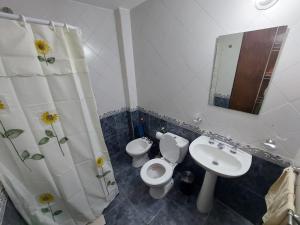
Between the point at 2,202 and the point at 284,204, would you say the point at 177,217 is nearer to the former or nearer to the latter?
the point at 284,204

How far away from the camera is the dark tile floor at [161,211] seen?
1441mm

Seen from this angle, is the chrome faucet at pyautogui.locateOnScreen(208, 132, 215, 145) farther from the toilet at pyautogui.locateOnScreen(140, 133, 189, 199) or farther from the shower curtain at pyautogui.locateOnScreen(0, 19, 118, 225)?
the shower curtain at pyautogui.locateOnScreen(0, 19, 118, 225)

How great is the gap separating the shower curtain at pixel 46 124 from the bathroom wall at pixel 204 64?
38.6 inches

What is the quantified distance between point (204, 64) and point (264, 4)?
56cm

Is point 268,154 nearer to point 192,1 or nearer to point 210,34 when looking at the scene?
point 210,34

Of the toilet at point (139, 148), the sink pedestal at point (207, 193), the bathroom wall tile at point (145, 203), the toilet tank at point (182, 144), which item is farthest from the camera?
Answer: the toilet at point (139, 148)

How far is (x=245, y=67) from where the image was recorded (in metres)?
1.11

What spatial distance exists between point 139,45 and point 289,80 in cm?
165

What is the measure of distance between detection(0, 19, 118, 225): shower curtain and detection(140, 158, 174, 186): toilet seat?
59 cm

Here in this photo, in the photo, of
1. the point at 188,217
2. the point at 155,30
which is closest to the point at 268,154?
the point at 188,217

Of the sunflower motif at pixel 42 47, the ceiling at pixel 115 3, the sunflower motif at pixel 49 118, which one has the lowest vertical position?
the sunflower motif at pixel 49 118

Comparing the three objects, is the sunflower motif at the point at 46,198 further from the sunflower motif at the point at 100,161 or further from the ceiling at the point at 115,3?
the ceiling at the point at 115,3

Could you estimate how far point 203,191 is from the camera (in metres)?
1.45

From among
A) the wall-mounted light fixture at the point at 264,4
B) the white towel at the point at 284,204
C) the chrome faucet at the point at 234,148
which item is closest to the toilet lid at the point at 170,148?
the chrome faucet at the point at 234,148
